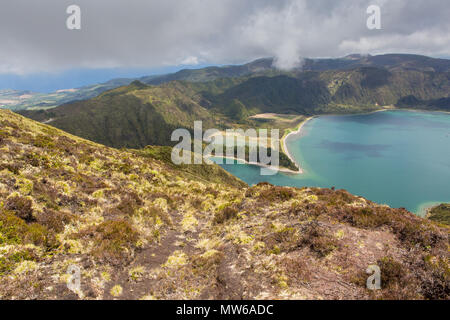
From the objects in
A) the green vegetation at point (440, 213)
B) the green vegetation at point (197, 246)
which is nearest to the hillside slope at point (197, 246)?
the green vegetation at point (197, 246)

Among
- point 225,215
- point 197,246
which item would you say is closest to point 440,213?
point 225,215

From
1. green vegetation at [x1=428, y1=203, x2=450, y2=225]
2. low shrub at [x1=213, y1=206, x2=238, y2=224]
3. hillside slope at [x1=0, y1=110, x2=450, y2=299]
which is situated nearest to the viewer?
hillside slope at [x1=0, y1=110, x2=450, y2=299]

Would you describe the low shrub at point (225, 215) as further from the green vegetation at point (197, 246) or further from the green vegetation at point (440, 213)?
the green vegetation at point (440, 213)

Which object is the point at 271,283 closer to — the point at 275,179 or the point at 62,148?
the point at 62,148

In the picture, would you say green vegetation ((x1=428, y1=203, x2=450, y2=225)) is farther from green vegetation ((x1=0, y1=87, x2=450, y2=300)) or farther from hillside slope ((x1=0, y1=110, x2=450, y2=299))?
green vegetation ((x1=0, y1=87, x2=450, y2=300))

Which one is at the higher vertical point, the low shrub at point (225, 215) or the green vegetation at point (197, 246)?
the green vegetation at point (197, 246)

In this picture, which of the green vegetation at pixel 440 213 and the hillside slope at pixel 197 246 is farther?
the green vegetation at pixel 440 213

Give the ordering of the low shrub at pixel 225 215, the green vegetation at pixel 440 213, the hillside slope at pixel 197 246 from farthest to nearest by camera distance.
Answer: the green vegetation at pixel 440 213 < the low shrub at pixel 225 215 < the hillside slope at pixel 197 246

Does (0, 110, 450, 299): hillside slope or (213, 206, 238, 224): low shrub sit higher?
(0, 110, 450, 299): hillside slope

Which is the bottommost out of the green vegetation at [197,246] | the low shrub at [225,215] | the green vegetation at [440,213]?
the green vegetation at [440,213]

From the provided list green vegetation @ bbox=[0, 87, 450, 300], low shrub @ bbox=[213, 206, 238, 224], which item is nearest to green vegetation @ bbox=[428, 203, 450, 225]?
green vegetation @ bbox=[0, 87, 450, 300]
